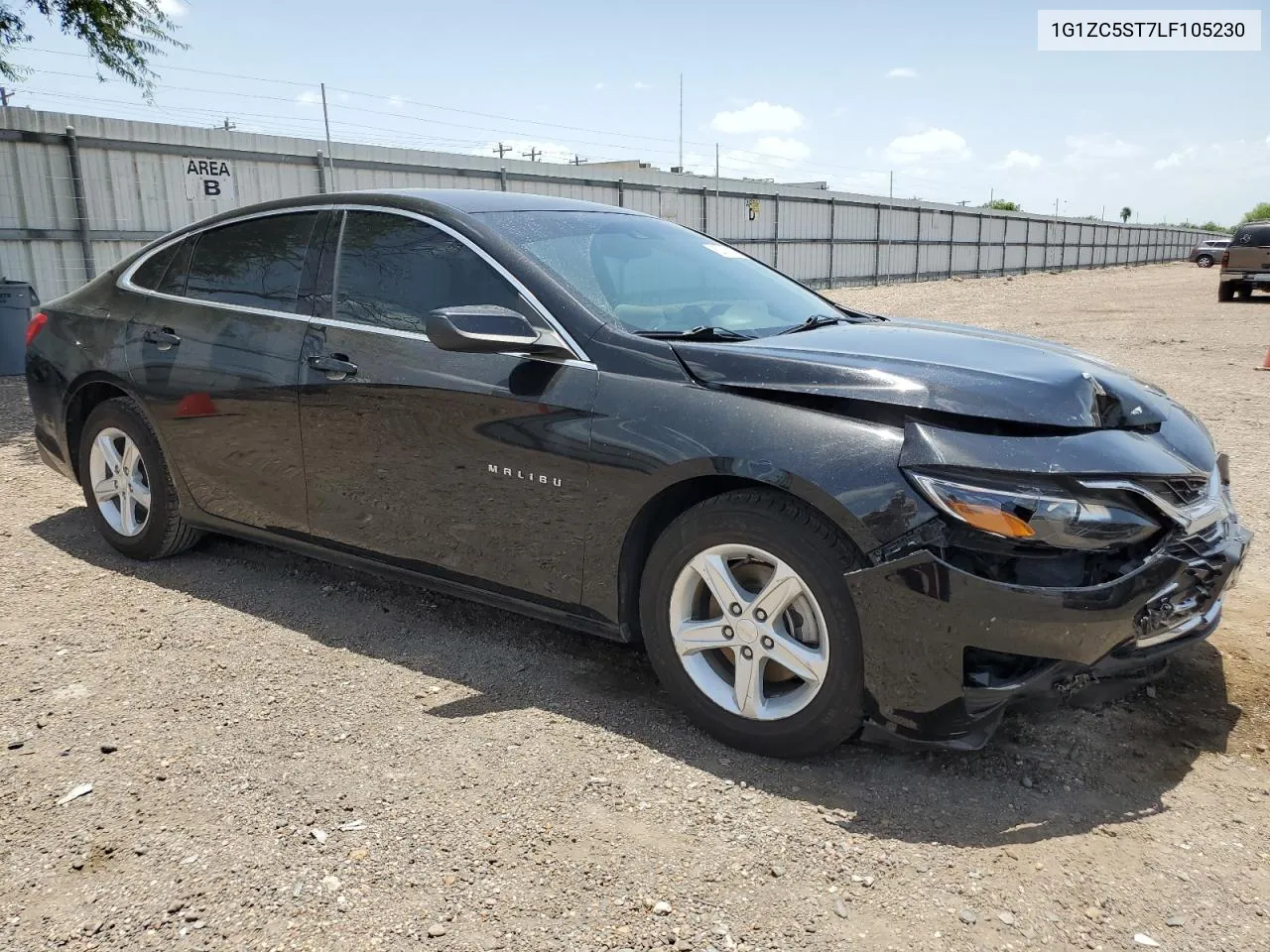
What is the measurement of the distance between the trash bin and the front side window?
9003 millimetres

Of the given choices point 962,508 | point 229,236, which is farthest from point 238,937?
point 229,236

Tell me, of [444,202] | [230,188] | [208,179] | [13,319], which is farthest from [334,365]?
[230,188]

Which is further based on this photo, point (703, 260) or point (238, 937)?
point (703, 260)

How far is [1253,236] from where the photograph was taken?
2325 cm

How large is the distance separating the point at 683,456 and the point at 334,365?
62.1 inches

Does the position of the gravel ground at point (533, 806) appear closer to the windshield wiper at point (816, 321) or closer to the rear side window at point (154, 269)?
the windshield wiper at point (816, 321)

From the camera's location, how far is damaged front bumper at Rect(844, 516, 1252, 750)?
100 inches

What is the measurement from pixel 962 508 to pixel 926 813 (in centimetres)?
85

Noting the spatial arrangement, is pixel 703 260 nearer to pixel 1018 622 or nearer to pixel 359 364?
pixel 359 364

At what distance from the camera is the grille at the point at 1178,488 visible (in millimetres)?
2717

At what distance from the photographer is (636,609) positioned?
10.6 ft

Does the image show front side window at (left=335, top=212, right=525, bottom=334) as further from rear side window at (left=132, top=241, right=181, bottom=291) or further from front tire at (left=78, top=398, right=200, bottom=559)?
front tire at (left=78, top=398, right=200, bottom=559)

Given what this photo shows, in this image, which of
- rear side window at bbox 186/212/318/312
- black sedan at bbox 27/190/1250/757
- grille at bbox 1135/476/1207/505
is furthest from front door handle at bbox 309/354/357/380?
grille at bbox 1135/476/1207/505

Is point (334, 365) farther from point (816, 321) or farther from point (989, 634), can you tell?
point (989, 634)
